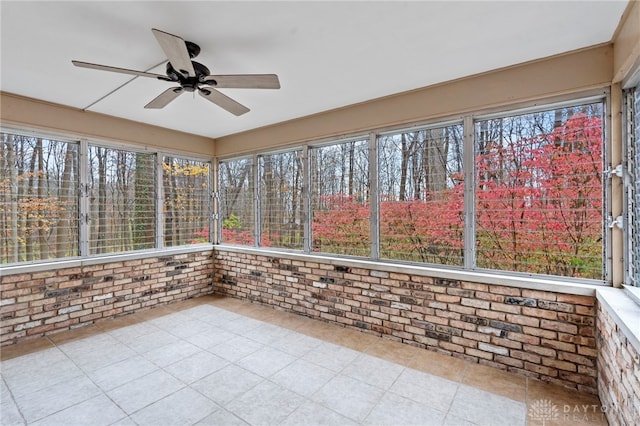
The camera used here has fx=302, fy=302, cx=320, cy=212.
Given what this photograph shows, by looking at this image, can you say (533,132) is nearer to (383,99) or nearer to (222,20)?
(383,99)

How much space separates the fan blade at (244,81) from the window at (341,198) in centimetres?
166

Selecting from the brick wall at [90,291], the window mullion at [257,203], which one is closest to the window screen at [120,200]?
the brick wall at [90,291]

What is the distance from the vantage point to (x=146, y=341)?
10.3 feet

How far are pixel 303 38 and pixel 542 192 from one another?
88.2 inches

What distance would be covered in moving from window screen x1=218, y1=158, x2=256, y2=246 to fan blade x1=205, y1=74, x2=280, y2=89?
8.21ft

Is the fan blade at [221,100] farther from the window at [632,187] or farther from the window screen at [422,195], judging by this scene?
the window at [632,187]

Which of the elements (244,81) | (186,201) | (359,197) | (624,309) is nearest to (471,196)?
(359,197)

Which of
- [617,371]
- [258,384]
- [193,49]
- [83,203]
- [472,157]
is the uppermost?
[193,49]

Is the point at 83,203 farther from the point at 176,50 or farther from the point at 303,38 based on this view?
the point at 303,38

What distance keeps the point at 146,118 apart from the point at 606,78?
15.3 feet

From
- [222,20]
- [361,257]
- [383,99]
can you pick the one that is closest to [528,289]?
Result: [361,257]

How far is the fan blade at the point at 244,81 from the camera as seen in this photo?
207cm

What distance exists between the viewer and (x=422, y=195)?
3.09m

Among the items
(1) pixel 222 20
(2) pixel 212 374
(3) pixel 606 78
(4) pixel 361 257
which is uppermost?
(1) pixel 222 20
